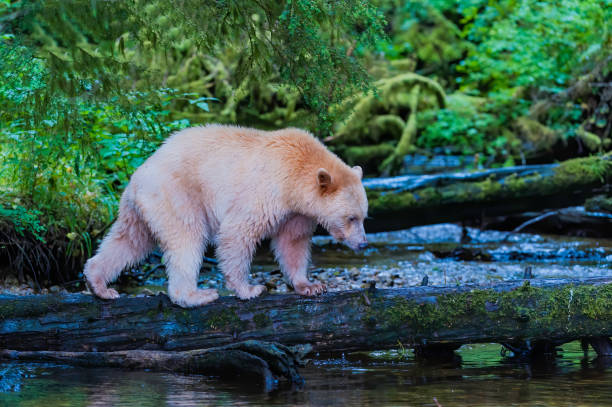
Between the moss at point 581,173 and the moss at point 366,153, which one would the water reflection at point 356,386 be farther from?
the moss at point 366,153

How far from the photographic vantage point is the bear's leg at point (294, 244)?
6125mm

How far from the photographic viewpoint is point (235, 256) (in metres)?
5.76

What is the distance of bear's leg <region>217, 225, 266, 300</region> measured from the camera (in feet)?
18.8

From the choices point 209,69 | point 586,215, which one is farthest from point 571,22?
point 209,69

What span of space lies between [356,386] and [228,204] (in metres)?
1.87

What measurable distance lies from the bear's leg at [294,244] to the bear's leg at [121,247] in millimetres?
1182

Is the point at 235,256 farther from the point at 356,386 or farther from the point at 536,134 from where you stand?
the point at 536,134

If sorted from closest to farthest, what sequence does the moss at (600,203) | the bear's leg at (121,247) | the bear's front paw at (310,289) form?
the bear's front paw at (310,289), the bear's leg at (121,247), the moss at (600,203)

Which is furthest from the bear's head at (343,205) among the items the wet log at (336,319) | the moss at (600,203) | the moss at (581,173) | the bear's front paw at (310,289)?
the moss at (600,203)

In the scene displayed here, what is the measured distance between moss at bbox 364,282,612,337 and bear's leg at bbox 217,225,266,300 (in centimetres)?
108

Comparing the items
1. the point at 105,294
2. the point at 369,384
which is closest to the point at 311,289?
the point at 369,384

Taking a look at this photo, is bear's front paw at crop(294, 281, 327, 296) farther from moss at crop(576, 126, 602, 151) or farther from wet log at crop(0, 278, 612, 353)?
moss at crop(576, 126, 602, 151)

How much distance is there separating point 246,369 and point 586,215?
35.2 feet

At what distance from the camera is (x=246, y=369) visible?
503cm
